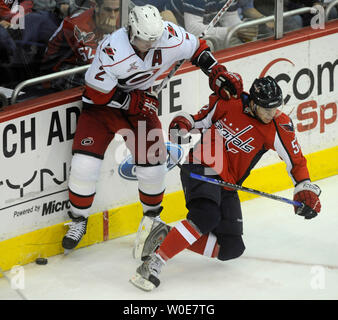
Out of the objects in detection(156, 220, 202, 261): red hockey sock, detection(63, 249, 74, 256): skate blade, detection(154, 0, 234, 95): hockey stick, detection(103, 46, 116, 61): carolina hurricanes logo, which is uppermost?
detection(103, 46, 116, 61): carolina hurricanes logo

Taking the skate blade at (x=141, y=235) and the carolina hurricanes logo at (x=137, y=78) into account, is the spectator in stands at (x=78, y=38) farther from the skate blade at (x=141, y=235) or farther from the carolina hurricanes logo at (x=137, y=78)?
the skate blade at (x=141, y=235)

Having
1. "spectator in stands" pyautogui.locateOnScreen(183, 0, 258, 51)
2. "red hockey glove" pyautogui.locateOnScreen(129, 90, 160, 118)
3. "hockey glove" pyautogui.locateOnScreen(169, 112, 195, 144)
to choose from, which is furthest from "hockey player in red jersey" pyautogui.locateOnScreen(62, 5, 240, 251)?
"spectator in stands" pyautogui.locateOnScreen(183, 0, 258, 51)

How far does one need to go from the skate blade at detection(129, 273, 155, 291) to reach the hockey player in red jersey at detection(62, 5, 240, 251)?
45 cm

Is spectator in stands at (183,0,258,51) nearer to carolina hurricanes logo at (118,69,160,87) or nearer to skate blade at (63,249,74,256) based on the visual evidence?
carolina hurricanes logo at (118,69,160,87)

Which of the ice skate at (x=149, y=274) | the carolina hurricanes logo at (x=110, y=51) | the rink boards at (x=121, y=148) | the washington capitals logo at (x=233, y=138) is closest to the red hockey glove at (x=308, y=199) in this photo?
the washington capitals logo at (x=233, y=138)

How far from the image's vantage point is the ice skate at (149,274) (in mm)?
4367

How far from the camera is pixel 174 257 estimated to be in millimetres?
4832

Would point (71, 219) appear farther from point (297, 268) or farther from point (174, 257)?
point (297, 268)

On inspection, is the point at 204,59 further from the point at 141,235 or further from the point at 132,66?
the point at 141,235

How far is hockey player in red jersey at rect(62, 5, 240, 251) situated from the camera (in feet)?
14.7

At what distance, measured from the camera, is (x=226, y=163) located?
4.59 metres

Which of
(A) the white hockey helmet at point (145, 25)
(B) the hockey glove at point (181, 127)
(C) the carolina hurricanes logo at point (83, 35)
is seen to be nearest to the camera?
(A) the white hockey helmet at point (145, 25)

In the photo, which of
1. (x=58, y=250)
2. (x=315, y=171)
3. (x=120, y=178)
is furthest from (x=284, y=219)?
(x=58, y=250)

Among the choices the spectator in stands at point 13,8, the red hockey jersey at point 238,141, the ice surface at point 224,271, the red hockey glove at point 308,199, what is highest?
the spectator in stands at point 13,8
